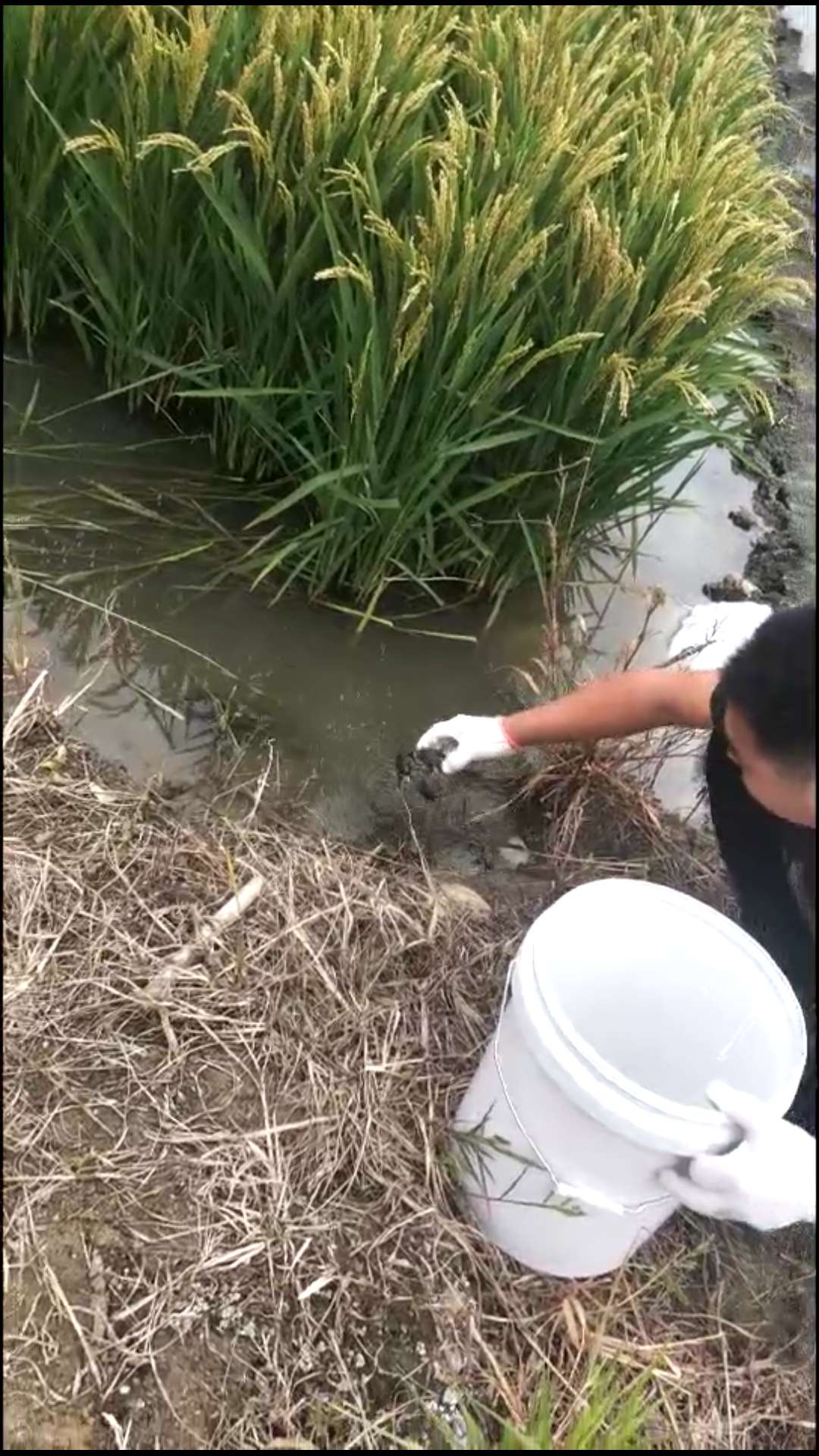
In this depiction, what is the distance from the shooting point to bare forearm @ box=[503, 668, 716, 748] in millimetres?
1741

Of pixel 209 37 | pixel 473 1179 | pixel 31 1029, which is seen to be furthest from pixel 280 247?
pixel 473 1179

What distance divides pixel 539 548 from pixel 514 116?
770 mm

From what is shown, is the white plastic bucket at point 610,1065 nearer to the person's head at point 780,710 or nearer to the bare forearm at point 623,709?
the person's head at point 780,710

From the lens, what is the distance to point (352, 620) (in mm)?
2287

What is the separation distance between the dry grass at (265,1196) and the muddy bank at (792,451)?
141 centimetres

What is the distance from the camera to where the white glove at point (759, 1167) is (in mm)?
1229

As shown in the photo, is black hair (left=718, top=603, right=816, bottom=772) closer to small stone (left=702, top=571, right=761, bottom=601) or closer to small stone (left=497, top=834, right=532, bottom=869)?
small stone (left=497, top=834, right=532, bottom=869)

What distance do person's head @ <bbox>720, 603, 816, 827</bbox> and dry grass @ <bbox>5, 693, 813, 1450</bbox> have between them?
23.0 inches

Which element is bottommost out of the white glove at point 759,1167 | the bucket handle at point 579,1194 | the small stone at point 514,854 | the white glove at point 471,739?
the small stone at point 514,854

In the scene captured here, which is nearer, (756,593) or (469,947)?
(469,947)


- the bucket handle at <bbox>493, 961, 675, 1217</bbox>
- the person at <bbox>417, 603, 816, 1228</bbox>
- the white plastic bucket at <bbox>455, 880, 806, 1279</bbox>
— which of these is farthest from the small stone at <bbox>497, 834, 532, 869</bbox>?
the bucket handle at <bbox>493, 961, 675, 1217</bbox>

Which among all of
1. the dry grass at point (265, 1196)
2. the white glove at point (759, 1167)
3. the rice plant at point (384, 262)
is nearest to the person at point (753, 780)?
the white glove at point (759, 1167)

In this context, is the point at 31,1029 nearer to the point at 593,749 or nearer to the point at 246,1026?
the point at 246,1026

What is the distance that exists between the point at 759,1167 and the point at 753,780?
0.44 m
